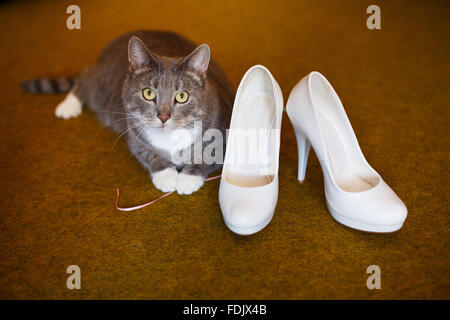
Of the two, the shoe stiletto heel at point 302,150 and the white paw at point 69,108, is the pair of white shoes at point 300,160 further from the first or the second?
the white paw at point 69,108

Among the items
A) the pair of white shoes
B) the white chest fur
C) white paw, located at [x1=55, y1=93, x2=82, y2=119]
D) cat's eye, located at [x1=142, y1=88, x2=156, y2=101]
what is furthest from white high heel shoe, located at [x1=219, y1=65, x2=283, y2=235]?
white paw, located at [x1=55, y1=93, x2=82, y2=119]

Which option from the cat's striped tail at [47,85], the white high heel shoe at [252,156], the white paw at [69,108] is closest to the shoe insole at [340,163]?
the white high heel shoe at [252,156]

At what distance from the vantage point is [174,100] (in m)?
1.50

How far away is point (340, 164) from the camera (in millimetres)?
1494

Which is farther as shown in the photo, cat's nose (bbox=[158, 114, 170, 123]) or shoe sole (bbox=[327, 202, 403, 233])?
cat's nose (bbox=[158, 114, 170, 123])

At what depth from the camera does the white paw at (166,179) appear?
1586mm

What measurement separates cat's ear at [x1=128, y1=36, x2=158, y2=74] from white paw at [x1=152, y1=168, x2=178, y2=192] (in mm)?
429

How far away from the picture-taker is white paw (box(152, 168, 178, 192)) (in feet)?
5.20

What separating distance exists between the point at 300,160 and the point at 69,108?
51.9 inches

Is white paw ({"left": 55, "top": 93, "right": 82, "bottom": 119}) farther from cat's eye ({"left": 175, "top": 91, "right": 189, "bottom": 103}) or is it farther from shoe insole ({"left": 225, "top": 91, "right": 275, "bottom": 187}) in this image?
shoe insole ({"left": 225, "top": 91, "right": 275, "bottom": 187})

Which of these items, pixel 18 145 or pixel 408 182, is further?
pixel 18 145

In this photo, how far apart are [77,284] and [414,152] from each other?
1.52 metres
